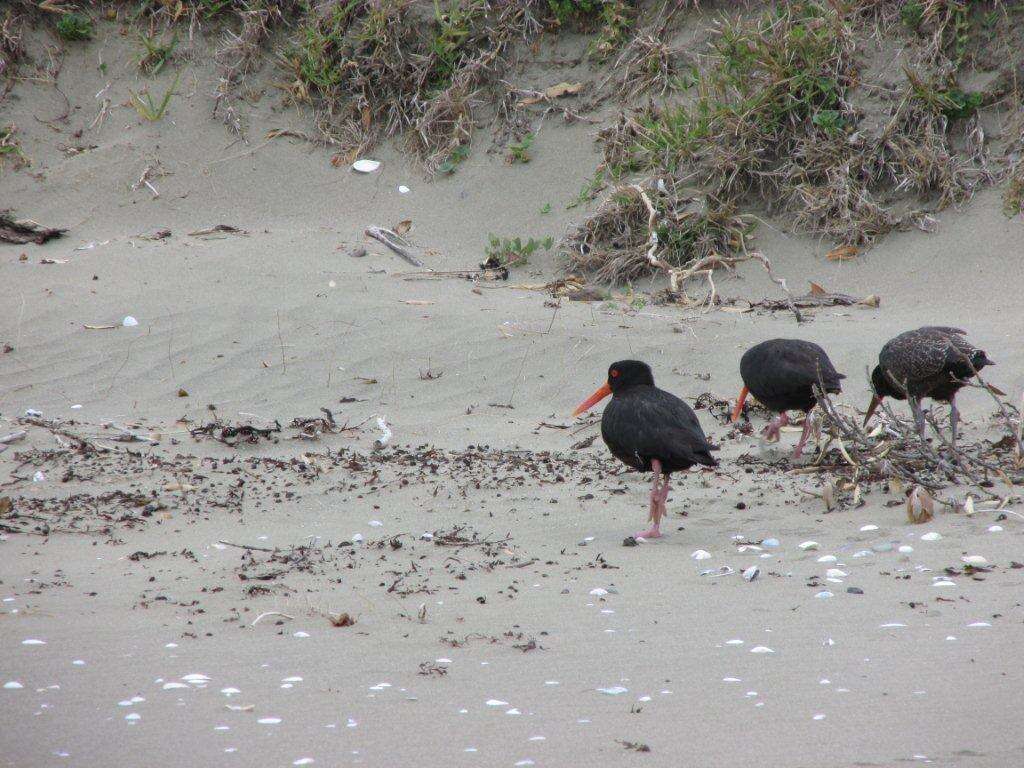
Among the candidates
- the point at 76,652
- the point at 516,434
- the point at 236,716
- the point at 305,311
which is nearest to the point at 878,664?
the point at 236,716

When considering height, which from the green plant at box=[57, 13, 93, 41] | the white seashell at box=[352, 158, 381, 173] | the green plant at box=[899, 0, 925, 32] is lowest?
the white seashell at box=[352, 158, 381, 173]

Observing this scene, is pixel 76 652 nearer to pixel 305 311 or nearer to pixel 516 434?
pixel 516 434

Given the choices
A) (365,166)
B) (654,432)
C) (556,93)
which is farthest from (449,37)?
(654,432)

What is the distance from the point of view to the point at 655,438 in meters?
4.89

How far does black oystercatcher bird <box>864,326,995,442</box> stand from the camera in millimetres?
5809

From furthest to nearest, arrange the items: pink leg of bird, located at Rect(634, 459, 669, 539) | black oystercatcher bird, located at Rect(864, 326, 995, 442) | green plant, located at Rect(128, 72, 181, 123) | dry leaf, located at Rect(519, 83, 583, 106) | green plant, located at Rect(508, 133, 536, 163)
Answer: green plant, located at Rect(128, 72, 181, 123)
dry leaf, located at Rect(519, 83, 583, 106)
green plant, located at Rect(508, 133, 536, 163)
black oystercatcher bird, located at Rect(864, 326, 995, 442)
pink leg of bird, located at Rect(634, 459, 669, 539)

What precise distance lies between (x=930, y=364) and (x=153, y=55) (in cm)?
1032

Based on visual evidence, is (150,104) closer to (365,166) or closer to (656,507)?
(365,166)

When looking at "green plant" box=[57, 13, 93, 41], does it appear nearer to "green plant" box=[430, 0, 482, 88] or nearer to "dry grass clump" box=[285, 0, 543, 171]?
"dry grass clump" box=[285, 0, 543, 171]

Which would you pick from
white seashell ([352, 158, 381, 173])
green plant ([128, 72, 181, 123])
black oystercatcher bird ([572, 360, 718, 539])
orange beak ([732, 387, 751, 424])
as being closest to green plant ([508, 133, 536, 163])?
white seashell ([352, 158, 381, 173])

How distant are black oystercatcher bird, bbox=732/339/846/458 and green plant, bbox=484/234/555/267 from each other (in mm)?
4054

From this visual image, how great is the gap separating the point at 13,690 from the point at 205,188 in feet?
30.2

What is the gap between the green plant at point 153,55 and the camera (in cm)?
1252

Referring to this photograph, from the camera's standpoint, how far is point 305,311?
8.41 m
